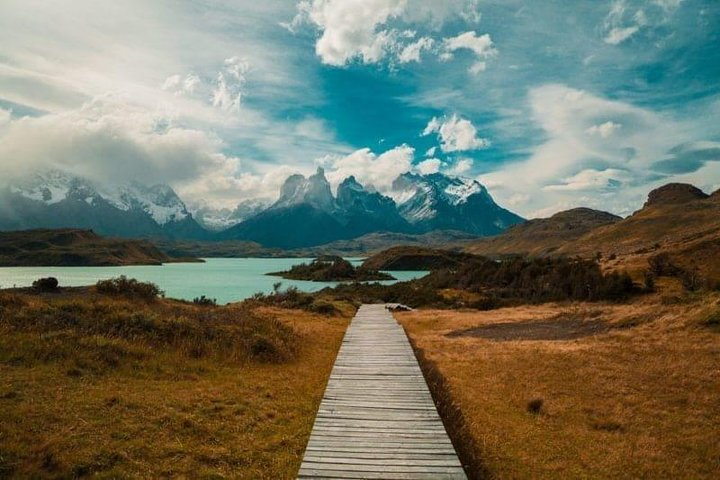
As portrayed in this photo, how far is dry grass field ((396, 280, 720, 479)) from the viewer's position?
13367 millimetres

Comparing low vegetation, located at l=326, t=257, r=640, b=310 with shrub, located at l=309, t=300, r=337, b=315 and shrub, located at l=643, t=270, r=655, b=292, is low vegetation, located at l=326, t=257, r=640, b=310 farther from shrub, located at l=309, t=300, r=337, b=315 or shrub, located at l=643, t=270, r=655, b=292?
shrub, located at l=309, t=300, r=337, b=315

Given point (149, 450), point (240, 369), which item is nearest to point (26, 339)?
point (240, 369)

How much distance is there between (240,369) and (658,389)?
58.5ft

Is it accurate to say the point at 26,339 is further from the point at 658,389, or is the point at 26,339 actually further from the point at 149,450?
the point at 658,389

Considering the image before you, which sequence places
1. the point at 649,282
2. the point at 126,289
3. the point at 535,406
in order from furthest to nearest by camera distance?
1. the point at 649,282
2. the point at 126,289
3. the point at 535,406

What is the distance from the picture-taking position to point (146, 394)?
638 inches

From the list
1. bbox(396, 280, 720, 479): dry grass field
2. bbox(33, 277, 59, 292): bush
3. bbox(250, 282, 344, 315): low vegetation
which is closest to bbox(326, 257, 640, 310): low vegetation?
bbox(250, 282, 344, 315): low vegetation

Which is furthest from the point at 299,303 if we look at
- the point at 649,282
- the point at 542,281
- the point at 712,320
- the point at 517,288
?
the point at 649,282

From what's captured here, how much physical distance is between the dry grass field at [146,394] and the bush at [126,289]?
7562 mm

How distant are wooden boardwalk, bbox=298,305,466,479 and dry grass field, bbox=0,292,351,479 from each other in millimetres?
1278

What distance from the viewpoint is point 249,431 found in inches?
571

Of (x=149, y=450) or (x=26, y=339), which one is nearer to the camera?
(x=149, y=450)

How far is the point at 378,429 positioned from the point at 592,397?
33.3 ft

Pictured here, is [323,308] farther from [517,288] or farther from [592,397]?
[517,288]
